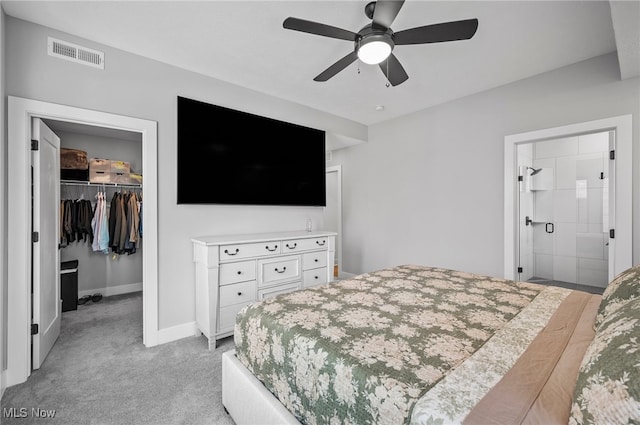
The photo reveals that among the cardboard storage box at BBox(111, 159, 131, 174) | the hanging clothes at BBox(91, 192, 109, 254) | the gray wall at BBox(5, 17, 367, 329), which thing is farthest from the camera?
the cardboard storage box at BBox(111, 159, 131, 174)

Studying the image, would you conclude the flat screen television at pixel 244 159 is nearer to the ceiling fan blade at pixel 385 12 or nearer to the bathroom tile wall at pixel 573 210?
the ceiling fan blade at pixel 385 12

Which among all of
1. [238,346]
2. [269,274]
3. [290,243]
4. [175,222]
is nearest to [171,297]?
[175,222]

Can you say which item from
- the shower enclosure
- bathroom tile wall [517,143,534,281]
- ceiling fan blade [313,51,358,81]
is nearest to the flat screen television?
ceiling fan blade [313,51,358,81]

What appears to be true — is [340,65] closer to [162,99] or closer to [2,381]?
[162,99]

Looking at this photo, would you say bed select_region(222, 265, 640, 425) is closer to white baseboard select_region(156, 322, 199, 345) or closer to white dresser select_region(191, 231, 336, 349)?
white dresser select_region(191, 231, 336, 349)

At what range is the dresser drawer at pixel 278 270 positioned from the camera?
280cm

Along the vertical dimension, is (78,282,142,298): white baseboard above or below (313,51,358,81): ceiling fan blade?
below

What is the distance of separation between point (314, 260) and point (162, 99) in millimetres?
2291

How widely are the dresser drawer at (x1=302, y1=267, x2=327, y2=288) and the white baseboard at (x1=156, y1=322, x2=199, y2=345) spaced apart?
3.98 feet

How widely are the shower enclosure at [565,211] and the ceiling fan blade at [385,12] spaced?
11.8ft

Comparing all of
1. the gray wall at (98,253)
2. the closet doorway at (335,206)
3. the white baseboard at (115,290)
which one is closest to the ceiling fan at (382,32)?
the closet doorway at (335,206)

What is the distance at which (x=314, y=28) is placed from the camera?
1.70 meters

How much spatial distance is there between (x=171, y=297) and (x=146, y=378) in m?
0.78

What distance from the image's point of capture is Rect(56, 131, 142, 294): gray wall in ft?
12.5
